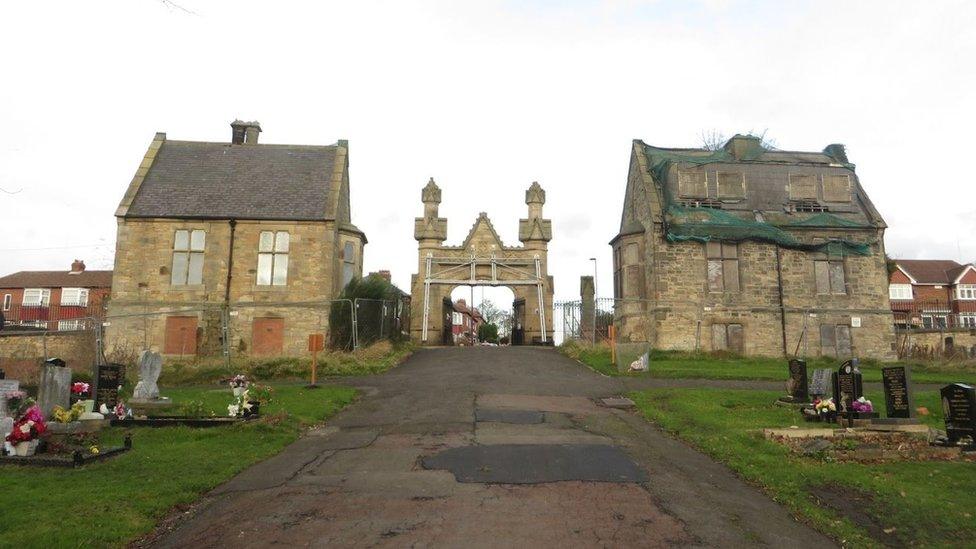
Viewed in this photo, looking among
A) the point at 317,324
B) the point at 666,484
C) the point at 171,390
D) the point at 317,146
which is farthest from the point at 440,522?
the point at 317,146

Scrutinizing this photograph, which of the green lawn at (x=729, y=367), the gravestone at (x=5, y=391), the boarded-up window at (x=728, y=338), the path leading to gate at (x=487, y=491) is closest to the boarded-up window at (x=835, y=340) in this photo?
the green lawn at (x=729, y=367)

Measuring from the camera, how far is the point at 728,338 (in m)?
25.8

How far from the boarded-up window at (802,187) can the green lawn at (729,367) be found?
8.61m

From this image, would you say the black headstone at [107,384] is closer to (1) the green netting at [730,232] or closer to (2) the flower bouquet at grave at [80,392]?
(2) the flower bouquet at grave at [80,392]

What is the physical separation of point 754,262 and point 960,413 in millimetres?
17102

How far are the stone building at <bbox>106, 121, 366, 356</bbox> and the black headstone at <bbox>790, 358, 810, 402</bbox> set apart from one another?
17182 mm

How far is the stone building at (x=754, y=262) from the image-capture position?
2578 centimetres

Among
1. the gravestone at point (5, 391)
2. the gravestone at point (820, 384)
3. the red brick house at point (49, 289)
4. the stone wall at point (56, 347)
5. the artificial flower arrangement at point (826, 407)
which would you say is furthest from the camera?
the red brick house at point (49, 289)

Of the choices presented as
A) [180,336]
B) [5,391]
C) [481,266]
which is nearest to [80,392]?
[5,391]

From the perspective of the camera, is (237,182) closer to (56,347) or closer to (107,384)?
(56,347)

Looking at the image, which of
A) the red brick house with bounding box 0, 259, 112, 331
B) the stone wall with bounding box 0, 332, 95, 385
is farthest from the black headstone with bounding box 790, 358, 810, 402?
the red brick house with bounding box 0, 259, 112, 331

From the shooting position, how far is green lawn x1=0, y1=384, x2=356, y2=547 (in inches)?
234

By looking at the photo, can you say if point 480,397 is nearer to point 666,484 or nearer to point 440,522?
point 666,484

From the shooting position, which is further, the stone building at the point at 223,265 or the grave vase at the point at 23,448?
Answer: the stone building at the point at 223,265
